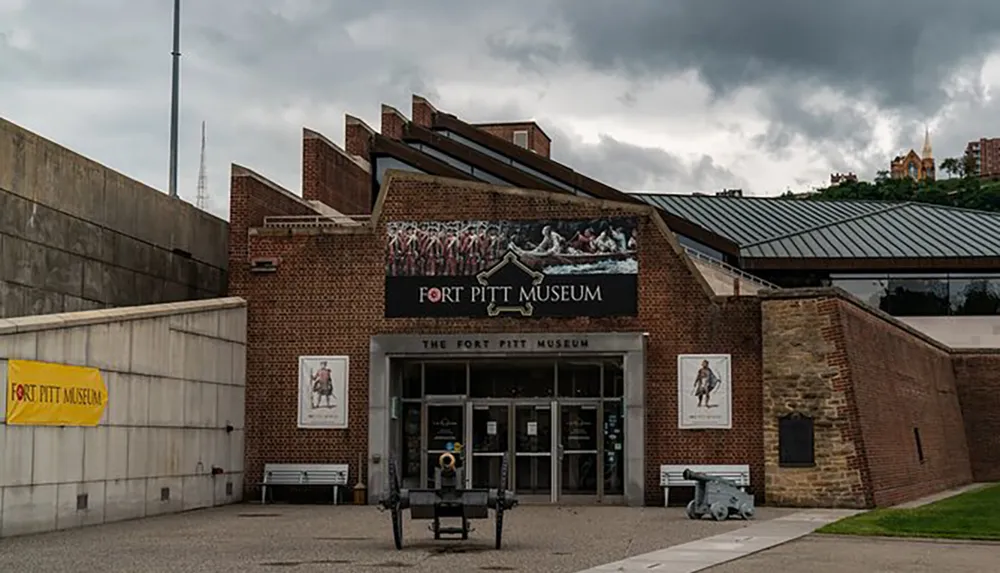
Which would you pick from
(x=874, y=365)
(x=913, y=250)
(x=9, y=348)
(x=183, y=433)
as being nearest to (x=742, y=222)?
(x=913, y=250)

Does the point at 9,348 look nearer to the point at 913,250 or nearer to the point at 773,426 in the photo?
the point at 773,426

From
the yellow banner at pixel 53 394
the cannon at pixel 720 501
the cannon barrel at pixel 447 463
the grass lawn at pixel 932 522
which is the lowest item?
the grass lawn at pixel 932 522

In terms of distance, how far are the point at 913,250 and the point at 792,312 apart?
18614mm

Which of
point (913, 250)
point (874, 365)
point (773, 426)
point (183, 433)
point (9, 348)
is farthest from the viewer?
point (913, 250)

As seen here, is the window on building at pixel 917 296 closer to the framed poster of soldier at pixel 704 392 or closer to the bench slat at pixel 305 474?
the framed poster of soldier at pixel 704 392

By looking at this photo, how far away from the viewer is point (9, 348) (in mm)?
19641

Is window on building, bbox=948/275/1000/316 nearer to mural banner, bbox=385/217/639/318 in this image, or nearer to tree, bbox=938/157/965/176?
mural banner, bbox=385/217/639/318

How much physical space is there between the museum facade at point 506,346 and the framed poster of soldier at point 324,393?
35 millimetres

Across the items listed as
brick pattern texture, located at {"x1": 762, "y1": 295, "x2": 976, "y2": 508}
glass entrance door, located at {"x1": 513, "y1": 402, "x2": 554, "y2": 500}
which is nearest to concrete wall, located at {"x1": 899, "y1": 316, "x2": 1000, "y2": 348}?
brick pattern texture, located at {"x1": 762, "y1": 295, "x2": 976, "y2": 508}

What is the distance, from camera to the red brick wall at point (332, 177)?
35.5m

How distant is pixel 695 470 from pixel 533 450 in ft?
11.7

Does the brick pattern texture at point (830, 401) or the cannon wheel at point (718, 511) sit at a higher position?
the brick pattern texture at point (830, 401)

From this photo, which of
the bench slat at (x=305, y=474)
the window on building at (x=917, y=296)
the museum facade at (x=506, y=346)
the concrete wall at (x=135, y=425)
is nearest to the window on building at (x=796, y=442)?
the museum facade at (x=506, y=346)

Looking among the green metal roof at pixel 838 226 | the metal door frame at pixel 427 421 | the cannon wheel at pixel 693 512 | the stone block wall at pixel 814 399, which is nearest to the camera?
the cannon wheel at pixel 693 512
